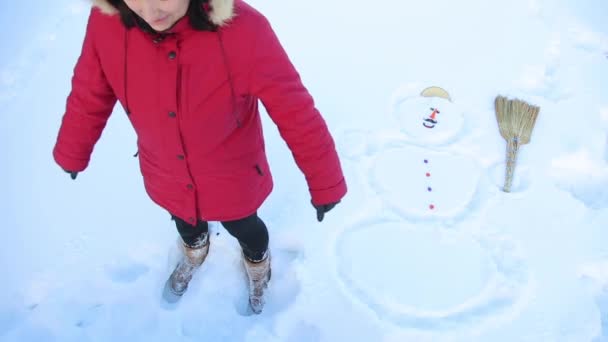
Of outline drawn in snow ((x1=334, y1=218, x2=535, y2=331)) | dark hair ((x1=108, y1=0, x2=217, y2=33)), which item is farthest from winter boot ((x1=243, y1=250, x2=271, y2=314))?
dark hair ((x1=108, y1=0, x2=217, y2=33))

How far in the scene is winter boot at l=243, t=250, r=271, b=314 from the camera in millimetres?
1497

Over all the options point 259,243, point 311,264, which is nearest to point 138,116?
point 259,243

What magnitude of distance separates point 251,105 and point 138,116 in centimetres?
26

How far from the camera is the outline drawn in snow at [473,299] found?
154 centimetres

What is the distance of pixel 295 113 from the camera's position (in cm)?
98

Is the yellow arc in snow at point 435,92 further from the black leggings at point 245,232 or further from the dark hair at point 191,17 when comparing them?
the dark hair at point 191,17

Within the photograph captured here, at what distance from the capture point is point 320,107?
2.26 m

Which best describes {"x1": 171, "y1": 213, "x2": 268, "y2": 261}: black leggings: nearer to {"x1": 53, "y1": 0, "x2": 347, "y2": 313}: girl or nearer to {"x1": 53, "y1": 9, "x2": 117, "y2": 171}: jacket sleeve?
{"x1": 53, "y1": 0, "x2": 347, "y2": 313}: girl

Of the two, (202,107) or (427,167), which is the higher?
(202,107)

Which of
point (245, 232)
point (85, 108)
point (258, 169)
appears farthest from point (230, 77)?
point (245, 232)

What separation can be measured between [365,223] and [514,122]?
953 millimetres

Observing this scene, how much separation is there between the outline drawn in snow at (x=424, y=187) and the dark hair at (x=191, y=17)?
1.23 meters

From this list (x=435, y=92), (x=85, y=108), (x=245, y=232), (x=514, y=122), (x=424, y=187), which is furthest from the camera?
(x=435, y=92)

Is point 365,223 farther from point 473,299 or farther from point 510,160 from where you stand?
point 510,160
